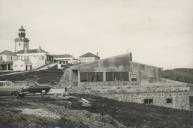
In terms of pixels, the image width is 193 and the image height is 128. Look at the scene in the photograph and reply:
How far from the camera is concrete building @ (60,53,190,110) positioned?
963 inches

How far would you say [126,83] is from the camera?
2673cm

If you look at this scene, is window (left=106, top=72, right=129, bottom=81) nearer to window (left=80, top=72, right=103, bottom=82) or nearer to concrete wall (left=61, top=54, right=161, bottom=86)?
concrete wall (left=61, top=54, right=161, bottom=86)

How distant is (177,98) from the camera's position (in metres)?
24.7

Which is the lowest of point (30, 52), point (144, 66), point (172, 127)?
point (172, 127)

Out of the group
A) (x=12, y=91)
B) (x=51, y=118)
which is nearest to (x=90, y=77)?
(x=12, y=91)

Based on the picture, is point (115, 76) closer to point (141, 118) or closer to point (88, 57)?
point (141, 118)

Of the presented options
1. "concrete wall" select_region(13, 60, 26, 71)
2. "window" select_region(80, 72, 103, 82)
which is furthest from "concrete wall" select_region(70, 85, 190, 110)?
"concrete wall" select_region(13, 60, 26, 71)

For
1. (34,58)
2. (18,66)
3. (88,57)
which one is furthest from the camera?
(88,57)

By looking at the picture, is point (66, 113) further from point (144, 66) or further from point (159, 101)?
point (144, 66)

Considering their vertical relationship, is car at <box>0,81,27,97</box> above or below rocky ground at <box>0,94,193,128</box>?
above

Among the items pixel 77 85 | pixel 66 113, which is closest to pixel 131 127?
pixel 66 113

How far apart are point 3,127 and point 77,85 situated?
15.1 m

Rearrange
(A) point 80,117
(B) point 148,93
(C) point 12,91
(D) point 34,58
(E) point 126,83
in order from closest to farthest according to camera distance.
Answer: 1. (A) point 80,117
2. (C) point 12,91
3. (B) point 148,93
4. (E) point 126,83
5. (D) point 34,58

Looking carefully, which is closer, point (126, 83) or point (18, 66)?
point (126, 83)
